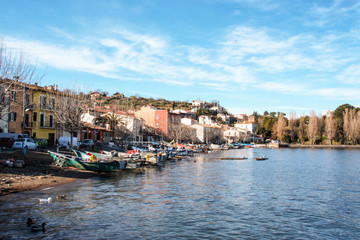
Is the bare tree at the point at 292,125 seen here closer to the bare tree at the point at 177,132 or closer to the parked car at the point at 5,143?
the bare tree at the point at 177,132

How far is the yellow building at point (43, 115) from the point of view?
51656mm

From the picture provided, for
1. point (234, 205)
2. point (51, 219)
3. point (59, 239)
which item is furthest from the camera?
point (234, 205)

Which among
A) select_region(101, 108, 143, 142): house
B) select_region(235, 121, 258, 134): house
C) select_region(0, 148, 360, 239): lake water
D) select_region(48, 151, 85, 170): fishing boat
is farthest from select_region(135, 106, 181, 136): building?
select_region(235, 121, 258, 134): house

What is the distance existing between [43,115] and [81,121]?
10909mm

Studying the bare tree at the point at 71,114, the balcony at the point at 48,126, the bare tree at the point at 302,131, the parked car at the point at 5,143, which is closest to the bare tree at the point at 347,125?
the bare tree at the point at 302,131

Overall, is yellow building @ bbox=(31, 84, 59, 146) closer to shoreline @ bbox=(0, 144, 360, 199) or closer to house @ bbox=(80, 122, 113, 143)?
house @ bbox=(80, 122, 113, 143)

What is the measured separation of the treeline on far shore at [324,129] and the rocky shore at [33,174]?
442ft

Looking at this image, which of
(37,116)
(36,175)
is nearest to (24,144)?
(36,175)

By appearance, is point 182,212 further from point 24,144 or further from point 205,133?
point 205,133

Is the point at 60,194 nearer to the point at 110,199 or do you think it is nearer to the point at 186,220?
the point at 110,199

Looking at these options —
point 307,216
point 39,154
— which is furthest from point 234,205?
point 39,154

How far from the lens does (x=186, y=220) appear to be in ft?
56.9

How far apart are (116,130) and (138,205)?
62.6 meters

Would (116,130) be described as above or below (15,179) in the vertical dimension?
above
